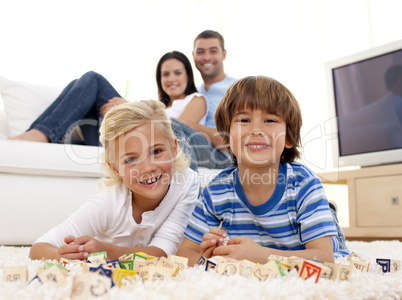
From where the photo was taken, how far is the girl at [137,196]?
1125 mm

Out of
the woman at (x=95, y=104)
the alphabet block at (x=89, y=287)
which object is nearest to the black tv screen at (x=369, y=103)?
the woman at (x=95, y=104)

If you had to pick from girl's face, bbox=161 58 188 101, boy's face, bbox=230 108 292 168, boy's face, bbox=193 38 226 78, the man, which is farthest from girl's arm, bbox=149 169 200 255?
boy's face, bbox=193 38 226 78

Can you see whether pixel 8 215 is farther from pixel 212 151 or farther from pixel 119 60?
pixel 119 60

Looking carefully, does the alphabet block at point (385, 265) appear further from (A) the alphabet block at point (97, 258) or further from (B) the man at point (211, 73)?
(B) the man at point (211, 73)

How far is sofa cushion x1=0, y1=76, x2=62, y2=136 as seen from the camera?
2.26m

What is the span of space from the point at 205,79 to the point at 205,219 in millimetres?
1505

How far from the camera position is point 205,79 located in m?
2.47

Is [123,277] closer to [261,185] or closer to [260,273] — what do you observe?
[260,273]

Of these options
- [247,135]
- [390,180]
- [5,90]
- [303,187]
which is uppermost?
[5,90]

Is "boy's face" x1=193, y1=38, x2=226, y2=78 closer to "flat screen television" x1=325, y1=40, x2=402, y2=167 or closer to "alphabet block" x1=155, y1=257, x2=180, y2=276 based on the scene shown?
"flat screen television" x1=325, y1=40, x2=402, y2=167

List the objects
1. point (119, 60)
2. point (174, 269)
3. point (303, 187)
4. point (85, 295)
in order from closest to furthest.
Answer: point (85, 295), point (174, 269), point (303, 187), point (119, 60)

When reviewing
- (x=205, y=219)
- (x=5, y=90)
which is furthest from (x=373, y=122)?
(x=5, y=90)

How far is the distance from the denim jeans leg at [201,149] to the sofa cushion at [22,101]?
104 cm

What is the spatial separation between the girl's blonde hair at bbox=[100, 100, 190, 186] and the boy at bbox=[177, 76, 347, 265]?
0.19 m
